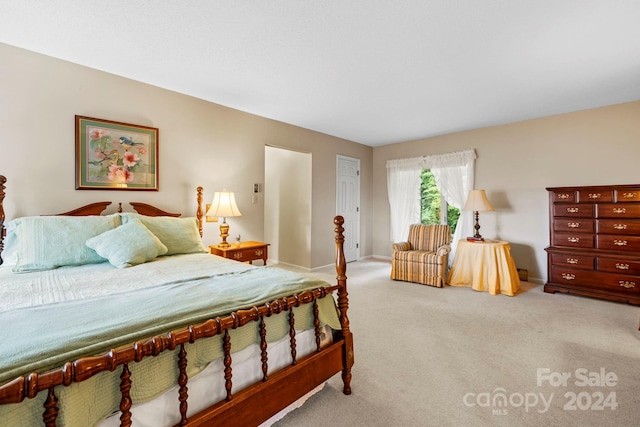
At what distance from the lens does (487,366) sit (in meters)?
2.05

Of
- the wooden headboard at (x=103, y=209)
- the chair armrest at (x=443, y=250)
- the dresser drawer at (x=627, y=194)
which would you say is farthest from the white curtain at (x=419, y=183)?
the wooden headboard at (x=103, y=209)

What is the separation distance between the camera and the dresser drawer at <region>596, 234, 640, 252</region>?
327 cm

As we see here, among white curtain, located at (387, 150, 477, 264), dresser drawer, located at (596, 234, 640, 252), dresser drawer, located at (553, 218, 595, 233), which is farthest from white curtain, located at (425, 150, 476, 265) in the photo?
dresser drawer, located at (596, 234, 640, 252)

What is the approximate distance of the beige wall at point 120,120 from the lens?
7.75 feet

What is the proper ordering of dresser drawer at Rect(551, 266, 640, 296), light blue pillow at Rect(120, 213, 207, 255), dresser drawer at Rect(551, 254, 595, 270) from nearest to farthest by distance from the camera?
1. light blue pillow at Rect(120, 213, 207, 255)
2. dresser drawer at Rect(551, 266, 640, 296)
3. dresser drawer at Rect(551, 254, 595, 270)

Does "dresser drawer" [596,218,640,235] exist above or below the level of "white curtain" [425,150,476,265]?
below

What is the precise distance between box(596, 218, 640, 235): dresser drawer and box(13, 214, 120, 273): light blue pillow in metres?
5.27

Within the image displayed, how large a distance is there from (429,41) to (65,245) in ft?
10.5

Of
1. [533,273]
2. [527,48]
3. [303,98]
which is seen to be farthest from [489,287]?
[303,98]

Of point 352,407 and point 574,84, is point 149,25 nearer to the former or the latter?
point 352,407

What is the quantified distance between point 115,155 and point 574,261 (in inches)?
213

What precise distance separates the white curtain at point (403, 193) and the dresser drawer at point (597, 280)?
2.24 m

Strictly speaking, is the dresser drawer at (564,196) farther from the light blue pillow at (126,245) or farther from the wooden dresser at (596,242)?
the light blue pillow at (126,245)

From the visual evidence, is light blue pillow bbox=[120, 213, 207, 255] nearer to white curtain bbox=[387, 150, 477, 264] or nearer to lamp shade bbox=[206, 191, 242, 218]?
lamp shade bbox=[206, 191, 242, 218]
